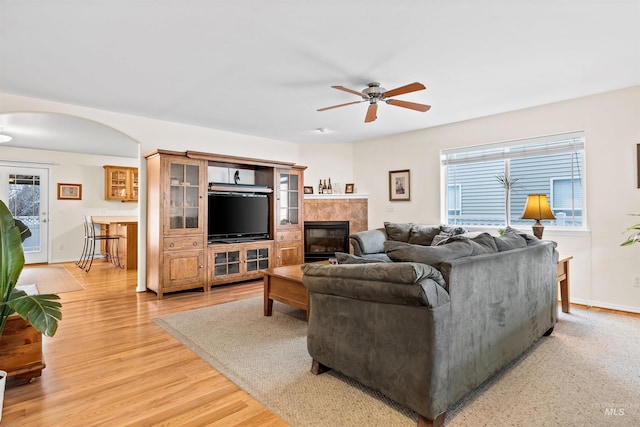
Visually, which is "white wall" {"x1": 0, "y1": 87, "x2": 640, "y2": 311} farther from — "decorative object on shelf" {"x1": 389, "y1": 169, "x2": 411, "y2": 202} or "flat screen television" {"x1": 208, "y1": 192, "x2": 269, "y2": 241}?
"flat screen television" {"x1": 208, "y1": 192, "x2": 269, "y2": 241}

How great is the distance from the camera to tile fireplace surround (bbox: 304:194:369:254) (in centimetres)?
620

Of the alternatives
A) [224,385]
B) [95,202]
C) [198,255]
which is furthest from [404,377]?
[95,202]

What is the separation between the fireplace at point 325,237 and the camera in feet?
20.5

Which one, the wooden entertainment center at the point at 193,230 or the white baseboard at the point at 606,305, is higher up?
the wooden entertainment center at the point at 193,230

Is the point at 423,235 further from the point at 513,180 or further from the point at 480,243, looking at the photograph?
the point at 480,243

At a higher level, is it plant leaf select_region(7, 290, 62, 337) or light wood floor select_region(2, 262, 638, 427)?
plant leaf select_region(7, 290, 62, 337)

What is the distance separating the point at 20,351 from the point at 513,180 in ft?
17.4

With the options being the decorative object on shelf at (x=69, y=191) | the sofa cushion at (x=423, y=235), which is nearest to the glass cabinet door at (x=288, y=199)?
the sofa cushion at (x=423, y=235)

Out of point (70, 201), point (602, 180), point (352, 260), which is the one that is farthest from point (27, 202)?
point (602, 180)

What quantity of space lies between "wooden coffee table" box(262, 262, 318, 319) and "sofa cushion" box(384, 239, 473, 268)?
1.34 m

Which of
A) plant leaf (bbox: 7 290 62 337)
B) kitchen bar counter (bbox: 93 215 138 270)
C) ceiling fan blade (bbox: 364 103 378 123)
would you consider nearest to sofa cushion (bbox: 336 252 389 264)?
plant leaf (bbox: 7 290 62 337)

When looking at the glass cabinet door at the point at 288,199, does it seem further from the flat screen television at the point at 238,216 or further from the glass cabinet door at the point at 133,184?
the glass cabinet door at the point at 133,184

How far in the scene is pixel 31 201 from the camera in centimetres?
708

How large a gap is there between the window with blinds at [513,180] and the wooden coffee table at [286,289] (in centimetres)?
294
